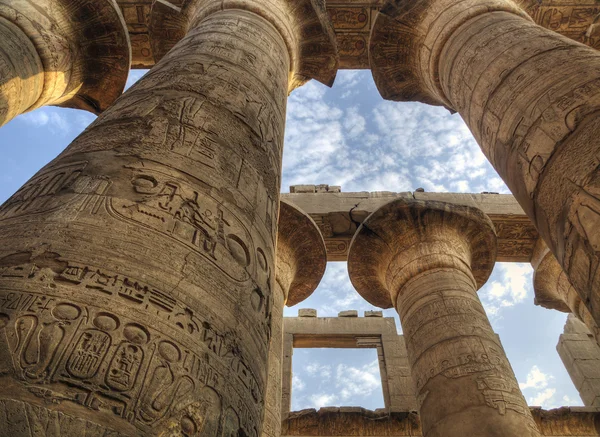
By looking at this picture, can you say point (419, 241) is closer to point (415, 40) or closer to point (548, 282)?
point (415, 40)

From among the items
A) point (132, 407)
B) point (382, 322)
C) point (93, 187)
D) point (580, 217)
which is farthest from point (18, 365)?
point (382, 322)

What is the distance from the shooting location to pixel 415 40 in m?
6.28

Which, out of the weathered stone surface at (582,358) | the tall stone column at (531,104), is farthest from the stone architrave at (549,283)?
the tall stone column at (531,104)

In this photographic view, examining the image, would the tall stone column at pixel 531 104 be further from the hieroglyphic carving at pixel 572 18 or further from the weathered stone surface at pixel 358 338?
the weathered stone surface at pixel 358 338

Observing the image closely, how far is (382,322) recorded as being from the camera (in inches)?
484

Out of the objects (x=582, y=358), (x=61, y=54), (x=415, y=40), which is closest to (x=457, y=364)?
(x=415, y=40)

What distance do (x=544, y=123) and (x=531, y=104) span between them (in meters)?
0.27

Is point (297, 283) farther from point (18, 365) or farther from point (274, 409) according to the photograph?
point (18, 365)

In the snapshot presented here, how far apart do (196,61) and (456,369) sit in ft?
14.7

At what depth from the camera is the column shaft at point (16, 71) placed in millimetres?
5105

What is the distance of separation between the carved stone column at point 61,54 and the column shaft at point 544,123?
4.77 metres

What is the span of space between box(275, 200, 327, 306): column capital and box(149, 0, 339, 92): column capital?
2021mm

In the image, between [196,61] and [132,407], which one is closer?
[132,407]

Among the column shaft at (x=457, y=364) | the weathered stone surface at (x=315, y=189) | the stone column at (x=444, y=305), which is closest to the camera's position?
the column shaft at (x=457, y=364)
